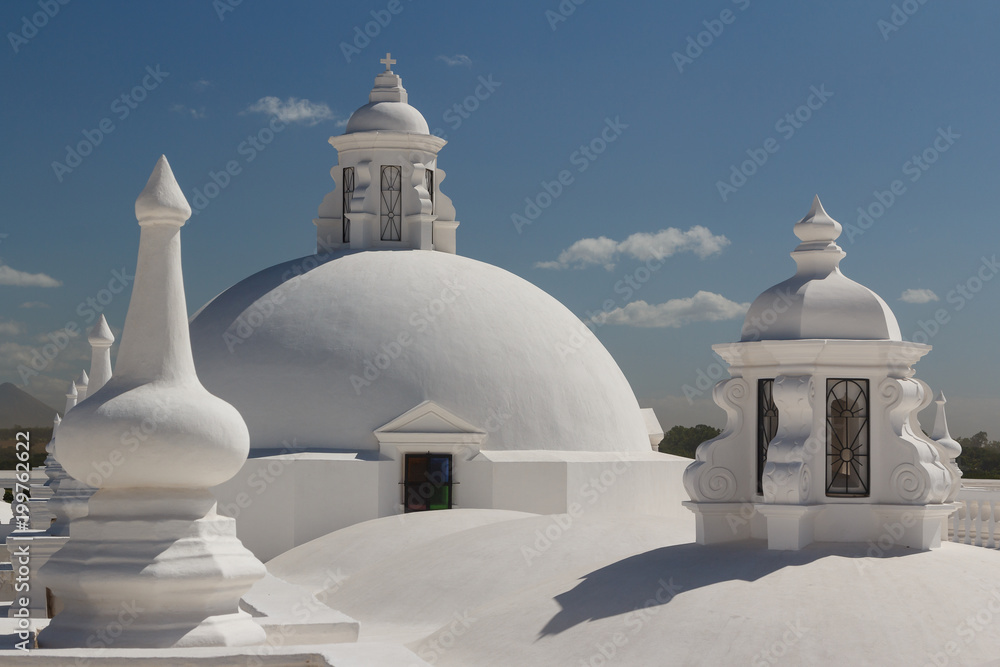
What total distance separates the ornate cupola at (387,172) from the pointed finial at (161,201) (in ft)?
54.8

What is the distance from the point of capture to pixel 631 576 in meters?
10.6

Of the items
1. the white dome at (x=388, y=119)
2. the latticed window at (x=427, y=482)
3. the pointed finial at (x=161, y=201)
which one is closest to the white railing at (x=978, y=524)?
the latticed window at (x=427, y=482)

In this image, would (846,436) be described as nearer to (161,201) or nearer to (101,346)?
(161,201)

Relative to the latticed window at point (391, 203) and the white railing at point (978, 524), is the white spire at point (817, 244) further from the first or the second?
the latticed window at point (391, 203)

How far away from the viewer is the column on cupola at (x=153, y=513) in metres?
7.02

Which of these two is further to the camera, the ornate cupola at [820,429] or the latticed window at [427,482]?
the latticed window at [427,482]

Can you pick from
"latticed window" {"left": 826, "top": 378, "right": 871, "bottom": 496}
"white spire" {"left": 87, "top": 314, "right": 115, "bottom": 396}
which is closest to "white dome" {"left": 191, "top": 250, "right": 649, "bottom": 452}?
"white spire" {"left": 87, "top": 314, "right": 115, "bottom": 396}

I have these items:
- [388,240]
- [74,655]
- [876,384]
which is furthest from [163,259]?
[388,240]

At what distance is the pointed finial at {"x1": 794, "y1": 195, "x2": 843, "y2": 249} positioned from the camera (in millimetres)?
11953

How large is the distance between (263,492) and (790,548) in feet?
37.6

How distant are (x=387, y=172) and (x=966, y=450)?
28.9m

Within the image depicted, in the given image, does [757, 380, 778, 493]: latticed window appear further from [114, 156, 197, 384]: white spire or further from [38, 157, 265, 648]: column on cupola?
[114, 156, 197, 384]: white spire

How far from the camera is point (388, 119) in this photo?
24578mm

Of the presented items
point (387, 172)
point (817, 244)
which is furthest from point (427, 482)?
point (817, 244)
